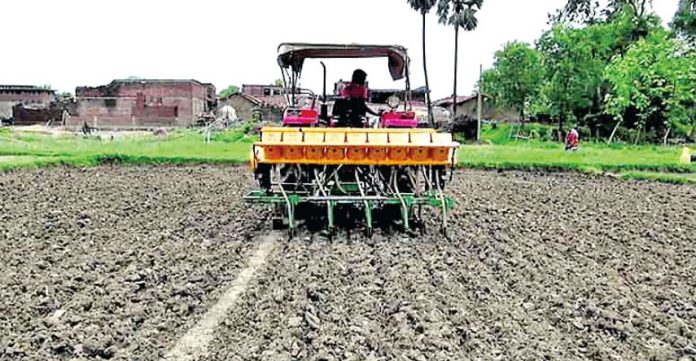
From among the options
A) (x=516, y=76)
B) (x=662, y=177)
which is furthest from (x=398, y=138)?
(x=516, y=76)

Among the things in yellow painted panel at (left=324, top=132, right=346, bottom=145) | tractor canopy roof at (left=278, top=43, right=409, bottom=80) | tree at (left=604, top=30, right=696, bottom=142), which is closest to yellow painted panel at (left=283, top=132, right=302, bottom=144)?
yellow painted panel at (left=324, top=132, right=346, bottom=145)

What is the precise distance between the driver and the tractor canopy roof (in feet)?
1.11

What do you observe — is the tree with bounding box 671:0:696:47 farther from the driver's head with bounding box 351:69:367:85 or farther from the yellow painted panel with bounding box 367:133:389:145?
the yellow painted panel with bounding box 367:133:389:145

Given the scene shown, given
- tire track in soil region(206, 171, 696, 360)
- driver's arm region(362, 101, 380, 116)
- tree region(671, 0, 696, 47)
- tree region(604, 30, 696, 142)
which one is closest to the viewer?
tire track in soil region(206, 171, 696, 360)

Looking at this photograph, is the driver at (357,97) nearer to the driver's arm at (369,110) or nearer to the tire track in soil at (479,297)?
the driver's arm at (369,110)

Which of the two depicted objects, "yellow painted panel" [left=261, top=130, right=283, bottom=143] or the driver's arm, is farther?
the driver's arm

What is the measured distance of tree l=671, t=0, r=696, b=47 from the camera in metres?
41.8

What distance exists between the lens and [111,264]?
749cm

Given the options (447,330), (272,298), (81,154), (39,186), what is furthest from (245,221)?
Answer: (81,154)

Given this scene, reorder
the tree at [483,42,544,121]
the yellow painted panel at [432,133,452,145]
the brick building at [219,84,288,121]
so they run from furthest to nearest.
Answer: the brick building at [219,84,288,121]
the tree at [483,42,544,121]
the yellow painted panel at [432,133,452,145]

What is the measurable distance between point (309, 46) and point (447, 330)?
618 centimetres

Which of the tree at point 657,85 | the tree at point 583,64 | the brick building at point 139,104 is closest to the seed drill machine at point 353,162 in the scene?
the tree at point 657,85

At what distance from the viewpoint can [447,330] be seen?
5.24 metres

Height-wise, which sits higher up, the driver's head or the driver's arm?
the driver's head
